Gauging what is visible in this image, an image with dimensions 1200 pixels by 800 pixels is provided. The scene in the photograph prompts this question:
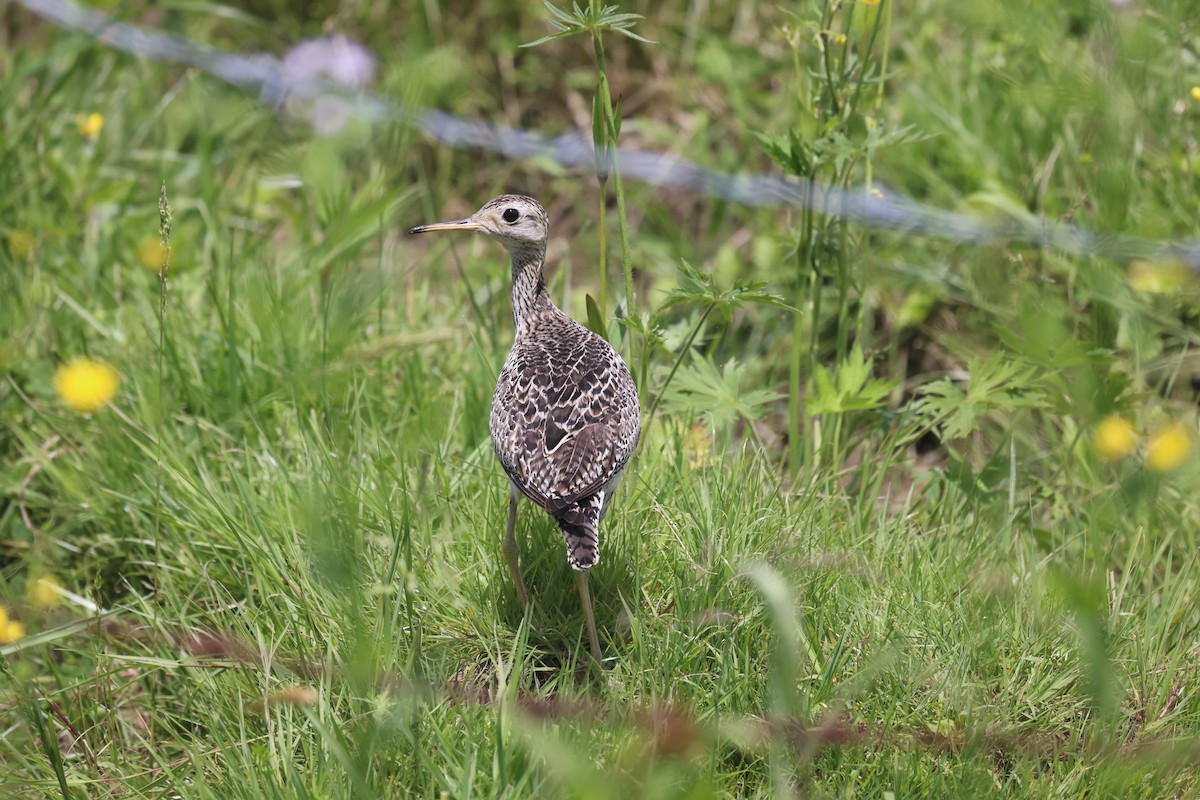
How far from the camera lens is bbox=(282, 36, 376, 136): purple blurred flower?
21.1ft

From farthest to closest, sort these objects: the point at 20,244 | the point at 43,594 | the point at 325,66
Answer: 1. the point at 325,66
2. the point at 20,244
3. the point at 43,594

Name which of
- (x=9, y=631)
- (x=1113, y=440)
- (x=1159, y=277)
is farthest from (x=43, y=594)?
(x=1159, y=277)

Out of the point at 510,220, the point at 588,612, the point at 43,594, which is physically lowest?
the point at 43,594

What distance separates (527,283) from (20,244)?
2.52 m

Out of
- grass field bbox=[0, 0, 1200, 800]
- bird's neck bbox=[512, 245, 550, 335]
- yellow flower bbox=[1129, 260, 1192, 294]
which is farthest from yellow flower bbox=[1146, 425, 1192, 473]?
bird's neck bbox=[512, 245, 550, 335]

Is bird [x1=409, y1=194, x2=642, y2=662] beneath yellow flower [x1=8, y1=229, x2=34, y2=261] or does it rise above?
above

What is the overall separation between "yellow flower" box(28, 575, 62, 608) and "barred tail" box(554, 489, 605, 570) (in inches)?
67.8

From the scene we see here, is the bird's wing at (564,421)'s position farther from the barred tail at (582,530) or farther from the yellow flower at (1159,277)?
the yellow flower at (1159,277)

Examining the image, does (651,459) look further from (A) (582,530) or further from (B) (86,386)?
(B) (86,386)

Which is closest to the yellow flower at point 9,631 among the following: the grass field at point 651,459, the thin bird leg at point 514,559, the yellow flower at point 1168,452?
the grass field at point 651,459

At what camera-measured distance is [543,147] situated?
665 cm

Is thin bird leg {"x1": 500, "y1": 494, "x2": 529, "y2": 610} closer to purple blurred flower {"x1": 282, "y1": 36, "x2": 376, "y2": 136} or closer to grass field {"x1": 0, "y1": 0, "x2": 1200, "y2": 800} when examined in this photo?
grass field {"x1": 0, "y1": 0, "x2": 1200, "y2": 800}

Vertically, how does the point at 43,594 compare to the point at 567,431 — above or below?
below

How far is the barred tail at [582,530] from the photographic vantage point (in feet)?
10.7
